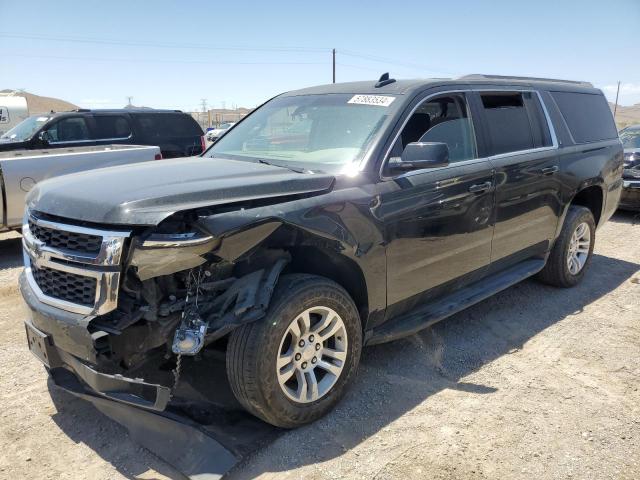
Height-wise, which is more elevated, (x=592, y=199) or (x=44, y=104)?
(x=44, y=104)

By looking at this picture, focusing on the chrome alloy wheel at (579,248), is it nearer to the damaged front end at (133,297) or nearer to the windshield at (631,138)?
the damaged front end at (133,297)

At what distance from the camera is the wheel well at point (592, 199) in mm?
5574

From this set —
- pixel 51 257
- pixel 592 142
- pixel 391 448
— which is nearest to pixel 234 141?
pixel 51 257

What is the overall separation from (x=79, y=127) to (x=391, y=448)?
903 centimetres

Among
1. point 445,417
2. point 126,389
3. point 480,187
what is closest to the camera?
point 126,389

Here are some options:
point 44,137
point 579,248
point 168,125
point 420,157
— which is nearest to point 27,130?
point 44,137

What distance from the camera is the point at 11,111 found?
19469mm

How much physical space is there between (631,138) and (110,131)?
34.2 feet

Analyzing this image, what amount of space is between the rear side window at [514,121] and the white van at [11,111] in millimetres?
19648

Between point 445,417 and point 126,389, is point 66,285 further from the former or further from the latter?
point 445,417

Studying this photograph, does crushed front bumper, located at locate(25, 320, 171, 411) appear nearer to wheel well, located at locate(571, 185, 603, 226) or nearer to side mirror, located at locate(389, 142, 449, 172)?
side mirror, located at locate(389, 142, 449, 172)

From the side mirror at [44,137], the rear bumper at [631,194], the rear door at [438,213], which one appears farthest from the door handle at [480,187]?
the side mirror at [44,137]

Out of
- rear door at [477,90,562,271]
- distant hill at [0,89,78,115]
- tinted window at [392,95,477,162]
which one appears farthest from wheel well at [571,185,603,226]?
distant hill at [0,89,78,115]

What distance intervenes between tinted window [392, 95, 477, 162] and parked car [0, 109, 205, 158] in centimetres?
755
